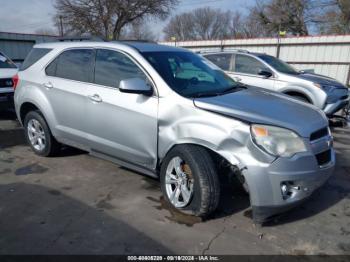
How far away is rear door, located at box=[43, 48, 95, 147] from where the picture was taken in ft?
13.8

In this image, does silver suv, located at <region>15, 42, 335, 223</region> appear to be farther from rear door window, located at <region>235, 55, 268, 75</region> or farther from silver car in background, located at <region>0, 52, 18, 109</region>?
rear door window, located at <region>235, 55, 268, 75</region>

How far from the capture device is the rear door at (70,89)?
4.20 metres

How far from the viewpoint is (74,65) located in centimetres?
441

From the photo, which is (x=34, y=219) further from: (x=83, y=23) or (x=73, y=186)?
(x=83, y=23)

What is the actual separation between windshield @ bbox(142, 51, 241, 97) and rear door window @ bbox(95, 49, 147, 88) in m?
0.21

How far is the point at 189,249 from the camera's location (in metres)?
2.85

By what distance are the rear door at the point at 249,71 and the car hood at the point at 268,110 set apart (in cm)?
411

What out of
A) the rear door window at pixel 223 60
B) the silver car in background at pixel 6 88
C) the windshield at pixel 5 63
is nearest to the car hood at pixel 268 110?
the rear door window at pixel 223 60

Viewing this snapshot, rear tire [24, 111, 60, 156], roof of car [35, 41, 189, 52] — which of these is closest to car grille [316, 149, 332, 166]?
roof of car [35, 41, 189, 52]

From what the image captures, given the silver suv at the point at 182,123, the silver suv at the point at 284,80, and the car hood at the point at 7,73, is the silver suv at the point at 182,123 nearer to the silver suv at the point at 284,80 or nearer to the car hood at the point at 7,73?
the silver suv at the point at 284,80

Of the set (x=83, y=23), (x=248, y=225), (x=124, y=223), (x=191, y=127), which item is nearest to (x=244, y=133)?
(x=191, y=127)

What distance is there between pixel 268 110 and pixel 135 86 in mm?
1417

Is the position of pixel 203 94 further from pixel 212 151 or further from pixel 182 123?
pixel 212 151

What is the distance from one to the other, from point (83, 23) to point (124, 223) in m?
27.5
